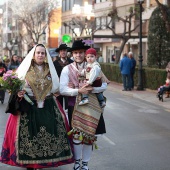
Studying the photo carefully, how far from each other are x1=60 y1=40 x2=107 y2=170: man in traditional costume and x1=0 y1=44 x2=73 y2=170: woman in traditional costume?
0.16 meters

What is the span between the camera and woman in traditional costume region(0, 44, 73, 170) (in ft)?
23.3

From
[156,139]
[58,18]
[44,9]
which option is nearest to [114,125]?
[156,139]

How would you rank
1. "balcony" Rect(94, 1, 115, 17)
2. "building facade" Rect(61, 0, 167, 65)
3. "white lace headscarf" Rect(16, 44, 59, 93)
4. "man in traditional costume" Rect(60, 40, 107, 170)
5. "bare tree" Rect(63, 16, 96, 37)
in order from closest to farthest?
"man in traditional costume" Rect(60, 40, 107, 170), "white lace headscarf" Rect(16, 44, 59, 93), "building facade" Rect(61, 0, 167, 65), "bare tree" Rect(63, 16, 96, 37), "balcony" Rect(94, 1, 115, 17)

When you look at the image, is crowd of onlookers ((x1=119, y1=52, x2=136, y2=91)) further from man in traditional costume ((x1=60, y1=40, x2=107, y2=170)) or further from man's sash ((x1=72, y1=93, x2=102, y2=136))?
man's sash ((x1=72, y1=93, x2=102, y2=136))

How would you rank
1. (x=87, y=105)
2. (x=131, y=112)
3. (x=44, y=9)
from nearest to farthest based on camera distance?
(x=87, y=105) → (x=131, y=112) → (x=44, y=9)

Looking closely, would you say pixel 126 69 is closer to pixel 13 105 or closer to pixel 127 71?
pixel 127 71

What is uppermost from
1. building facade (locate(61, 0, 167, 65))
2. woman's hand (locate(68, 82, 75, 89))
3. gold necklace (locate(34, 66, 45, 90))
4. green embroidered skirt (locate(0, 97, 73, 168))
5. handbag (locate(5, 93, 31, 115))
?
building facade (locate(61, 0, 167, 65))

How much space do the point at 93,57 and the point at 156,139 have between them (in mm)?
4018

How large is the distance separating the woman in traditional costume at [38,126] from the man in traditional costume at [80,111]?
0.52 feet

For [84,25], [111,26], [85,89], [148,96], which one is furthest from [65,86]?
[111,26]

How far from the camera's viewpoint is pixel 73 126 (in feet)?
23.5

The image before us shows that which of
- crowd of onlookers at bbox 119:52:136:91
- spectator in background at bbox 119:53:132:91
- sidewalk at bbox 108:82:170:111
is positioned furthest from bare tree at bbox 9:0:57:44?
spectator in background at bbox 119:53:132:91

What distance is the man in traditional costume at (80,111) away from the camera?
716 centimetres

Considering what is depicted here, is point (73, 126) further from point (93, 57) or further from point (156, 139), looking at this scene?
point (156, 139)
